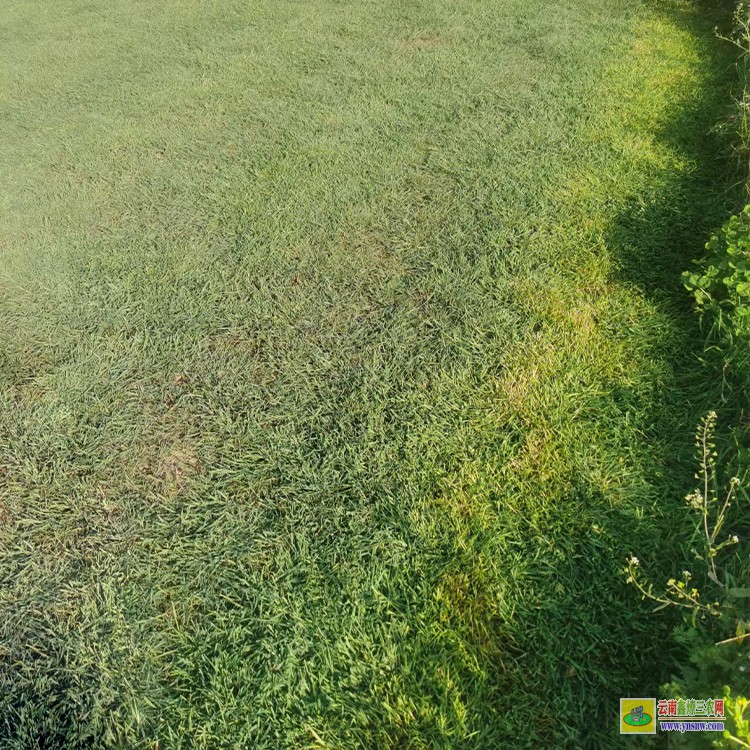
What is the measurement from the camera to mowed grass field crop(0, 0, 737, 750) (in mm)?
1476

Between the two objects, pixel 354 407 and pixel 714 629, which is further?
pixel 354 407

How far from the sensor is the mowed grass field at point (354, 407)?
148 centimetres

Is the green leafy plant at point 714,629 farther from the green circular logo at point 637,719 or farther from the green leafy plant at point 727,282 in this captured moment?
the green leafy plant at point 727,282

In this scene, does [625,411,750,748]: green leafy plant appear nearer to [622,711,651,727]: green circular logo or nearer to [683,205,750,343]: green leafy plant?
[622,711,651,727]: green circular logo

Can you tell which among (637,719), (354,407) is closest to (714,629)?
(637,719)

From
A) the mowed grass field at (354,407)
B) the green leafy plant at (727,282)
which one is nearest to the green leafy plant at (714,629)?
the mowed grass field at (354,407)

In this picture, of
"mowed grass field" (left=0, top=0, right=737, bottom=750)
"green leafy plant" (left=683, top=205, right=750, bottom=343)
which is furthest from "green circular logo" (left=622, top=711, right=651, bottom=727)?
"green leafy plant" (left=683, top=205, right=750, bottom=343)

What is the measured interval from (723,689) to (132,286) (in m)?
2.76

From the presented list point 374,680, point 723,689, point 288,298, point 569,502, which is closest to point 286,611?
point 374,680

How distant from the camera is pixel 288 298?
2568 millimetres

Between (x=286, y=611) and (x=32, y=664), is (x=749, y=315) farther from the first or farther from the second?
(x=32, y=664)

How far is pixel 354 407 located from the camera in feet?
6.89

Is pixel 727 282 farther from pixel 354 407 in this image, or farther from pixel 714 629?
pixel 354 407

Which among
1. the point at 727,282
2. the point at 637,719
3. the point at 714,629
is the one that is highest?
the point at 727,282
